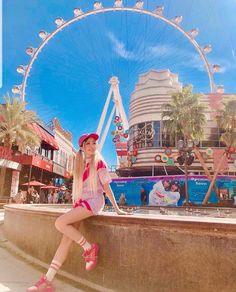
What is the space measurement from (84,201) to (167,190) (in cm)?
2715

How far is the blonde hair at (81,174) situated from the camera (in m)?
4.07

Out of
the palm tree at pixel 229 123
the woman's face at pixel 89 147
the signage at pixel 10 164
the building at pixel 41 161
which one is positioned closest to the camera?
the woman's face at pixel 89 147

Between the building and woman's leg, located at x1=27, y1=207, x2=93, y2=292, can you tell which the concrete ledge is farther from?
the building

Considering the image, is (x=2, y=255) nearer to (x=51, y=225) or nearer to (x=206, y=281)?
(x=51, y=225)

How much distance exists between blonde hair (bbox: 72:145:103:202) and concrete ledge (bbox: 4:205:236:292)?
0.37 m

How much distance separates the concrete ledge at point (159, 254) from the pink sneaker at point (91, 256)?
111mm

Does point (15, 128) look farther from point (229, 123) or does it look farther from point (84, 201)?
point (84, 201)

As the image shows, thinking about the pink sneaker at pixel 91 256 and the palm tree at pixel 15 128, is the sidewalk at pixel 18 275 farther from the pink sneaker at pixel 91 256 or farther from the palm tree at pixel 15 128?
the palm tree at pixel 15 128

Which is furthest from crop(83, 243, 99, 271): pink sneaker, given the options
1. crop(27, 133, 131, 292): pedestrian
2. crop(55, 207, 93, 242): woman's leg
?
crop(55, 207, 93, 242): woman's leg

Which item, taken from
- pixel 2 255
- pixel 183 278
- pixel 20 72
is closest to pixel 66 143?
pixel 20 72

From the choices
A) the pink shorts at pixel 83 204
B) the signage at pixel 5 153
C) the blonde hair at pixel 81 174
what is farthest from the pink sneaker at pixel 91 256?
the signage at pixel 5 153

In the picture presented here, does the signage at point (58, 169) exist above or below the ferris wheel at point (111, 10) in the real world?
below

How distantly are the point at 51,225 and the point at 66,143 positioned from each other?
46.0 metres

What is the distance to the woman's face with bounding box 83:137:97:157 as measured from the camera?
4273 millimetres
